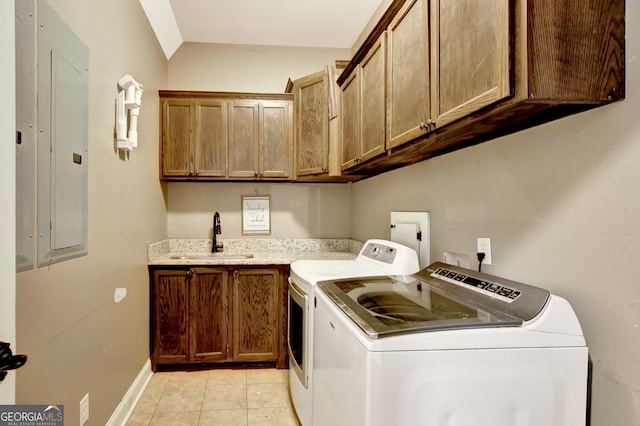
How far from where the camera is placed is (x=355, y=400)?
1056mm

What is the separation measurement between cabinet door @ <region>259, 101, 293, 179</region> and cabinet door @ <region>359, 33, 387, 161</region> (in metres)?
1.18

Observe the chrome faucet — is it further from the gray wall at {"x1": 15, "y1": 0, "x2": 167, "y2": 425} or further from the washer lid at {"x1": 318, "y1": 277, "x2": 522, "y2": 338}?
the washer lid at {"x1": 318, "y1": 277, "x2": 522, "y2": 338}

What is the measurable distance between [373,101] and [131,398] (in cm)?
241

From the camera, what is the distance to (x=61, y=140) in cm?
140

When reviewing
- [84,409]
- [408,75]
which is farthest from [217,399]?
[408,75]

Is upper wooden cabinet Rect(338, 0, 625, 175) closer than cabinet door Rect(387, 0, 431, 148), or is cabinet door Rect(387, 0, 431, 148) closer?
upper wooden cabinet Rect(338, 0, 625, 175)

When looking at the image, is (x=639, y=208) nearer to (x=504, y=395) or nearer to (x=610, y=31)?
(x=610, y=31)

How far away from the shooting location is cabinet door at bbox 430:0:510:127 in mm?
967

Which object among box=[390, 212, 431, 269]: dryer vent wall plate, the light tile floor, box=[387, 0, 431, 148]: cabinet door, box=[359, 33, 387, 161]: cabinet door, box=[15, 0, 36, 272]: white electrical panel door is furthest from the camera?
the light tile floor

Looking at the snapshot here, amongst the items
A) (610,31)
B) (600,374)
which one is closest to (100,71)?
(610,31)

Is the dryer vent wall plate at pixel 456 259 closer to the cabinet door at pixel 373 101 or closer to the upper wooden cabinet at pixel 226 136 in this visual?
the cabinet door at pixel 373 101

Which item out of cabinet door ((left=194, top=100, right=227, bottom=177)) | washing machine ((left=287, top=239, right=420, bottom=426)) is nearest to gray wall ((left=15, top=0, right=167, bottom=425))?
cabinet door ((left=194, top=100, right=227, bottom=177))

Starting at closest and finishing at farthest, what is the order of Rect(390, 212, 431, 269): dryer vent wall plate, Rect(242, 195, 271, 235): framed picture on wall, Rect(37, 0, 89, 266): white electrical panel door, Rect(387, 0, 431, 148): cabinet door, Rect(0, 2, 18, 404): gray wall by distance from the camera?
Rect(0, 2, 18, 404): gray wall, Rect(37, 0, 89, 266): white electrical panel door, Rect(387, 0, 431, 148): cabinet door, Rect(390, 212, 431, 269): dryer vent wall plate, Rect(242, 195, 271, 235): framed picture on wall

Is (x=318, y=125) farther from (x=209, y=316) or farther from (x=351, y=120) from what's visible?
(x=209, y=316)
